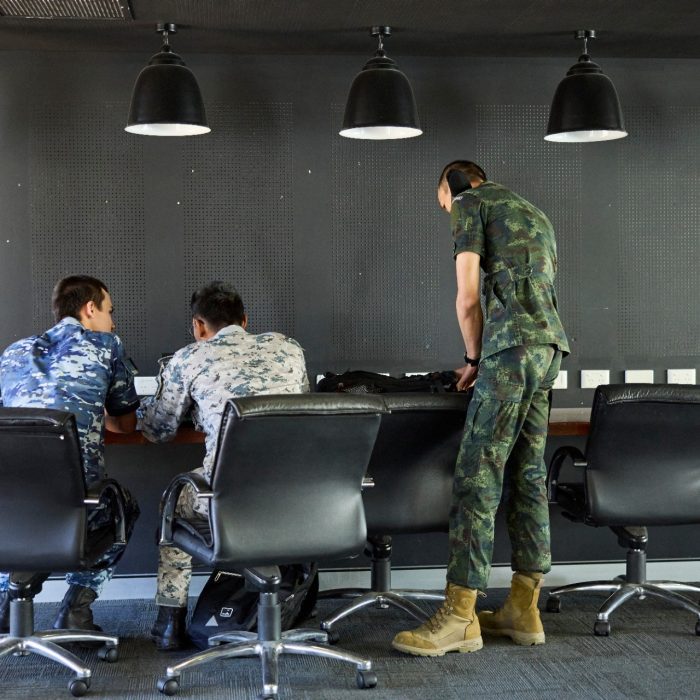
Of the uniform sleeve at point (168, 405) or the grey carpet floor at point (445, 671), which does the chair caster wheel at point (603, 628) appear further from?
the uniform sleeve at point (168, 405)

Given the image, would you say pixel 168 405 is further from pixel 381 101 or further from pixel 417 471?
pixel 381 101

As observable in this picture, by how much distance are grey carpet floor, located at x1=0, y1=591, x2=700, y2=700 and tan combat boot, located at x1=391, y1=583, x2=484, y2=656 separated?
33mm

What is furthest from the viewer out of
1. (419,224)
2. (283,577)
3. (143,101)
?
(419,224)

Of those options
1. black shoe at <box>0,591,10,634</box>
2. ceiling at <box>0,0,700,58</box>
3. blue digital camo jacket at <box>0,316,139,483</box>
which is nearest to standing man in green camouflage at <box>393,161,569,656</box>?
ceiling at <box>0,0,700,58</box>

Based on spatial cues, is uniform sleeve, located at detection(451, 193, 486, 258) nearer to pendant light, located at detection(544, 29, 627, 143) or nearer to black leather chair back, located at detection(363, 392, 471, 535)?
black leather chair back, located at detection(363, 392, 471, 535)

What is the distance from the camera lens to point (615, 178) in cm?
485

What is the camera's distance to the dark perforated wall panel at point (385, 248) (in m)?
4.73

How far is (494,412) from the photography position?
348 centimetres

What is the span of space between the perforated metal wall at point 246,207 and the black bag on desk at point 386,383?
702 mm

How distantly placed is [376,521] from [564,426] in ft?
2.88

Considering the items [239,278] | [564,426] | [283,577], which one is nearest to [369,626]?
[283,577]

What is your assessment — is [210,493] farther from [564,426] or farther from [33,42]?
[33,42]

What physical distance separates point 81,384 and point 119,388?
16cm

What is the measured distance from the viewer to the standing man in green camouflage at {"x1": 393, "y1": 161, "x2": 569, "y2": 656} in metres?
3.51
